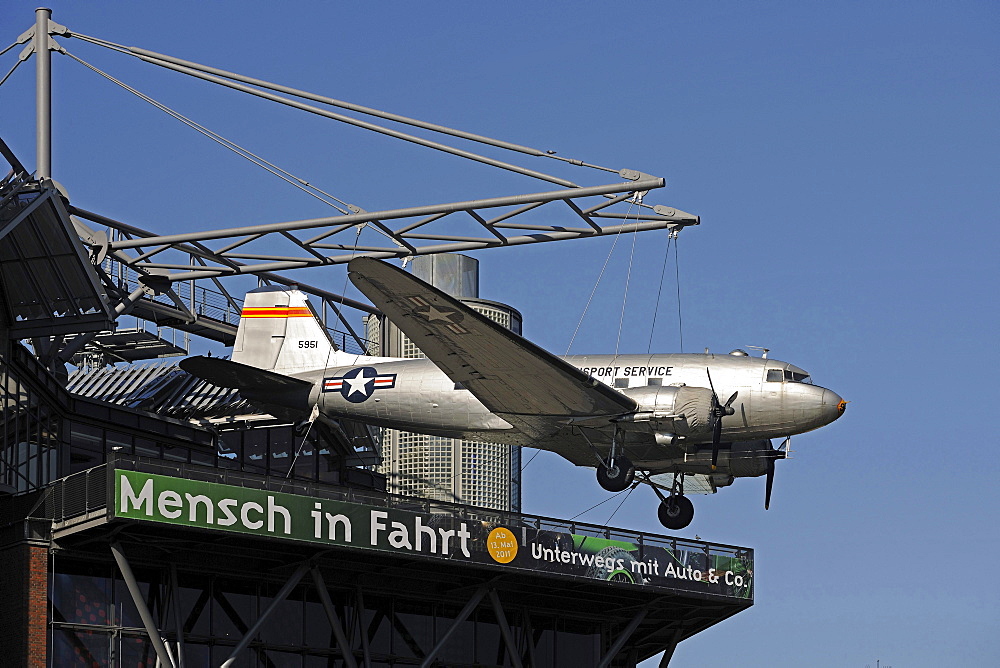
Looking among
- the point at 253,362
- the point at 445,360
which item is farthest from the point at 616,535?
the point at 253,362

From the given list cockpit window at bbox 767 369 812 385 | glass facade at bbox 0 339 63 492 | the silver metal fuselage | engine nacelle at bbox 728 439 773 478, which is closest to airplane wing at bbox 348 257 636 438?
the silver metal fuselage

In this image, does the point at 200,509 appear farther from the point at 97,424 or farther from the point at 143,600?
the point at 97,424

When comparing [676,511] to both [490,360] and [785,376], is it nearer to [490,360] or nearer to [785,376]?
[785,376]

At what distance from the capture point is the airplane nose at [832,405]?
47.3 m

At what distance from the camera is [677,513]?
5269 cm

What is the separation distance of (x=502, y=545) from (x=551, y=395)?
505 centimetres

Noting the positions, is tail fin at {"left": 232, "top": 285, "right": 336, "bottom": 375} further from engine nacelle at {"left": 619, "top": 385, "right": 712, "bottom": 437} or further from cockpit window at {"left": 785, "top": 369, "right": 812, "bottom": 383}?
cockpit window at {"left": 785, "top": 369, "right": 812, "bottom": 383}

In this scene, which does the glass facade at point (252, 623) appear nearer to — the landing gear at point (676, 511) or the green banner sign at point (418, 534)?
the green banner sign at point (418, 534)

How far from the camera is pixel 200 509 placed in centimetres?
4347

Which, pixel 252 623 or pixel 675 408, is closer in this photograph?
pixel 252 623

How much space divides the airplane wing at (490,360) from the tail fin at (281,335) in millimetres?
7995

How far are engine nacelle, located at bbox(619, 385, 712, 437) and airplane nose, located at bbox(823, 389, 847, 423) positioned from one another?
11.0 ft

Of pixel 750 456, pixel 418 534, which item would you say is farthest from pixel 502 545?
pixel 750 456

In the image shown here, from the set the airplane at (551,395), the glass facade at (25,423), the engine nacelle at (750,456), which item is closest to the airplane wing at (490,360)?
the airplane at (551,395)
